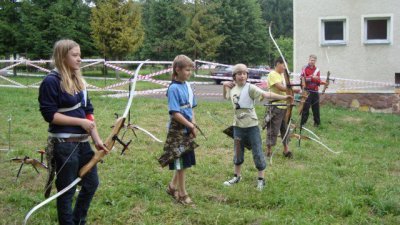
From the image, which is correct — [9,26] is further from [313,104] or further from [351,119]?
[313,104]

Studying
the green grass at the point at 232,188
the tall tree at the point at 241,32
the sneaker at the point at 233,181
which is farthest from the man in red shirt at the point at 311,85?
the tall tree at the point at 241,32

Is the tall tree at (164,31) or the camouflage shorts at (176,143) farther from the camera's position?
the tall tree at (164,31)

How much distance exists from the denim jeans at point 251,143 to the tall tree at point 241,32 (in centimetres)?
3408

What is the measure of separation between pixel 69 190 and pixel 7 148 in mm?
4737

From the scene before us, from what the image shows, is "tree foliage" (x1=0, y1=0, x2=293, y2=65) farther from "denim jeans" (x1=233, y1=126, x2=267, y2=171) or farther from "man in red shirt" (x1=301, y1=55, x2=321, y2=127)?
"denim jeans" (x1=233, y1=126, x2=267, y2=171)

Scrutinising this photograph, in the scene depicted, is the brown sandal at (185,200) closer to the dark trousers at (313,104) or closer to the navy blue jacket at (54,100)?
the navy blue jacket at (54,100)

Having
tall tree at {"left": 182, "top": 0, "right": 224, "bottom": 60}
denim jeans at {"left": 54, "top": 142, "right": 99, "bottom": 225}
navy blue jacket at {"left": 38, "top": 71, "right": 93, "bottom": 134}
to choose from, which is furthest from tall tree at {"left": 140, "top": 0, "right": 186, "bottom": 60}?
navy blue jacket at {"left": 38, "top": 71, "right": 93, "bottom": 134}

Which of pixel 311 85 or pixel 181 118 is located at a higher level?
pixel 311 85

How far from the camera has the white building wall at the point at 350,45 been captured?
15.2 metres

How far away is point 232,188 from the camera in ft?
18.2

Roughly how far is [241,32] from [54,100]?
38.0m

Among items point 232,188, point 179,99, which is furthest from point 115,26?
point 179,99

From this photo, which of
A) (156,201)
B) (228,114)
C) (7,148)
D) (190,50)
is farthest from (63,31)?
(156,201)

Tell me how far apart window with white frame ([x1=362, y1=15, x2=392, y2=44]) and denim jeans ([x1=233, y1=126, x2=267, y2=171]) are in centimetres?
1116
